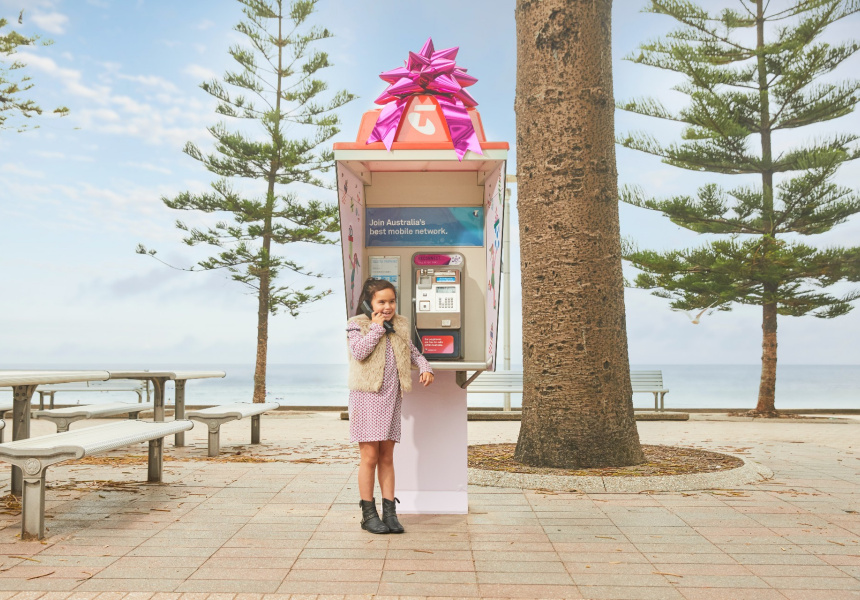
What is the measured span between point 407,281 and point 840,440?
7.74 metres

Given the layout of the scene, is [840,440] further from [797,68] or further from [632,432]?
[797,68]

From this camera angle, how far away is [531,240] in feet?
20.4

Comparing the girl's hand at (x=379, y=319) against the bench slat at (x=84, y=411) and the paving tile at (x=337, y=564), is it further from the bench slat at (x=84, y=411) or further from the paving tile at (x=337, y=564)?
the bench slat at (x=84, y=411)

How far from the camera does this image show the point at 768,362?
15219 millimetres

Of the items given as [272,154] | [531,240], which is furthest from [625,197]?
[531,240]

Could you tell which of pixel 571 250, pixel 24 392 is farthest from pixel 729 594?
pixel 24 392

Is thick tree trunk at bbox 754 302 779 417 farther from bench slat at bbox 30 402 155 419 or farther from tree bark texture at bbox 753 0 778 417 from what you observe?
bench slat at bbox 30 402 155 419

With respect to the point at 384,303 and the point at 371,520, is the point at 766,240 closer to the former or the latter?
the point at 384,303

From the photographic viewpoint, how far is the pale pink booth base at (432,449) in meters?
4.74

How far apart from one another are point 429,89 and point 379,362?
153 cm

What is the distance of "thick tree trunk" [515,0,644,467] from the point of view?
6027 mm

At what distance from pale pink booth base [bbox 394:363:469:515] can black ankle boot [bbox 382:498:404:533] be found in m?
0.44

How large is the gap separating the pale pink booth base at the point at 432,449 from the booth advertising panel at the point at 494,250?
1.13 ft

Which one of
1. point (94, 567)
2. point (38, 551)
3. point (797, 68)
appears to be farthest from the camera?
point (797, 68)
